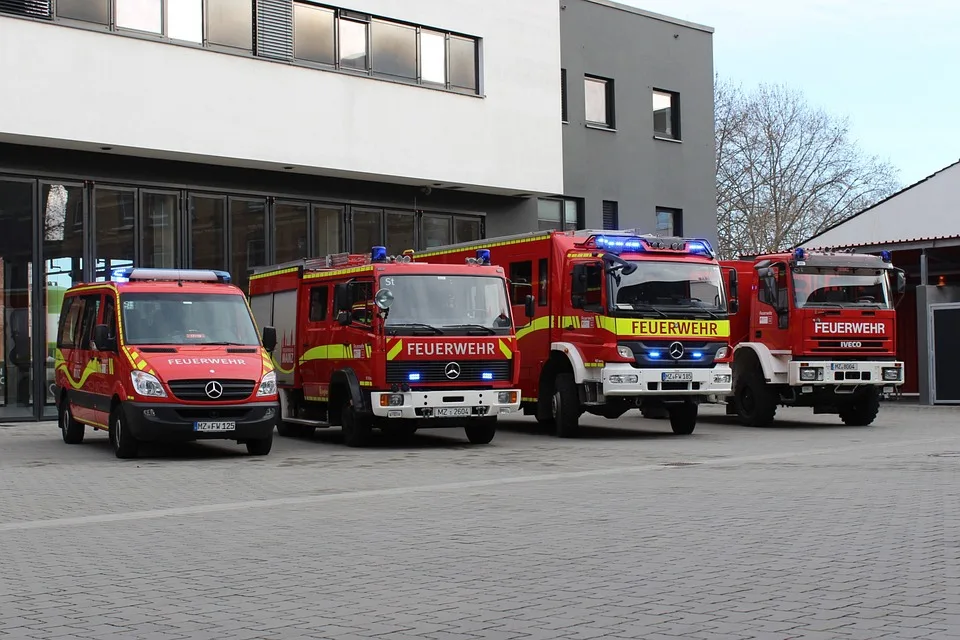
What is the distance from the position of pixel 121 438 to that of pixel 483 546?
29.2 ft

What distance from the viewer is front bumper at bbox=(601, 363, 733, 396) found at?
64.3 feet

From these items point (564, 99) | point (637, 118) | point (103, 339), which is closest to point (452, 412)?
point (103, 339)

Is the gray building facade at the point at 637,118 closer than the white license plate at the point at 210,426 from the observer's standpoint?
No

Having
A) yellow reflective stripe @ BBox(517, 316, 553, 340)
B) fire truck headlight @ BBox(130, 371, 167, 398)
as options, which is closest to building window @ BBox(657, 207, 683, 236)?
yellow reflective stripe @ BBox(517, 316, 553, 340)

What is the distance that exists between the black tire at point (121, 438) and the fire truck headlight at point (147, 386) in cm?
55

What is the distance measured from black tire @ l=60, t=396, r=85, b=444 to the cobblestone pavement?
7.93 feet

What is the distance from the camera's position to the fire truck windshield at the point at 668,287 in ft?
65.0

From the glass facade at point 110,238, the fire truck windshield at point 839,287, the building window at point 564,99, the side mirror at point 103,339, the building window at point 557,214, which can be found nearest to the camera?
the side mirror at point 103,339

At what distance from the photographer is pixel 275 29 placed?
1053 inches

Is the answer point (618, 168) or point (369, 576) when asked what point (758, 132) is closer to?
point (618, 168)

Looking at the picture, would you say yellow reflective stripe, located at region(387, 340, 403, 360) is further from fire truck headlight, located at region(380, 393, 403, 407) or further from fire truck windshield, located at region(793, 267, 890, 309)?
fire truck windshield, located at region(793, 267, 890, 309)

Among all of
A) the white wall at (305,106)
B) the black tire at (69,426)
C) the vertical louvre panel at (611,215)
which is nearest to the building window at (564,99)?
the white wall at (305,106)

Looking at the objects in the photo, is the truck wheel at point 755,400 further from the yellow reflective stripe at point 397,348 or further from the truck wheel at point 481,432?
the yellow reflective stripe at point 397,348

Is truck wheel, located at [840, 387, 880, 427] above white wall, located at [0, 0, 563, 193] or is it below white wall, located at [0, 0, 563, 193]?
below
